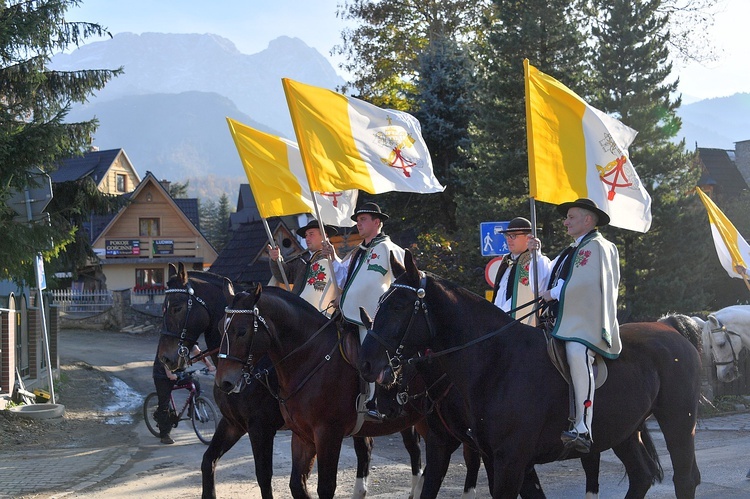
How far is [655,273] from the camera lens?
2155 cm

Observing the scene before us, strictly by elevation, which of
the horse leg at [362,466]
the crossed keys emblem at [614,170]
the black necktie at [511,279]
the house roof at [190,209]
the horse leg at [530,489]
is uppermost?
the house roof at [190,209]

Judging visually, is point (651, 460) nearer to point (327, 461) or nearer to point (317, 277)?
point (327, 461)

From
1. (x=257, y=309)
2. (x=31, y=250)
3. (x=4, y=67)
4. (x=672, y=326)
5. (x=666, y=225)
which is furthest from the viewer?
(x=666, y=225)

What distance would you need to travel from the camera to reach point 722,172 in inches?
1951

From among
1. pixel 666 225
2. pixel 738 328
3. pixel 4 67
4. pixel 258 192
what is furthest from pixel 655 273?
pixel 4 67

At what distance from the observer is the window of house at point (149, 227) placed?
180ft

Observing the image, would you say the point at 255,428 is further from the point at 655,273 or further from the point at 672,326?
the point at 655,273

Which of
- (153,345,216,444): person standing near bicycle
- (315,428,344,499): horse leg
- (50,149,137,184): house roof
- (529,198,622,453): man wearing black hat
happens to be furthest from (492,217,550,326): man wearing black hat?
(50,149,137,184): house roof

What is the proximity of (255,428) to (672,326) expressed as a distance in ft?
12.8

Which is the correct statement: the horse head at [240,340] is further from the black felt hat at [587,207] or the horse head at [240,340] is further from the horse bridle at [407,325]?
the black felt hat at [587,207]

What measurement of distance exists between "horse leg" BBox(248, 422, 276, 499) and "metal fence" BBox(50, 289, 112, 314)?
111 feet

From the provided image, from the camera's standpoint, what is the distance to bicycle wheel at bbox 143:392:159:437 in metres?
13.2

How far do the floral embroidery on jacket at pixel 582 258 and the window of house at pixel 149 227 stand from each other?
169 feet

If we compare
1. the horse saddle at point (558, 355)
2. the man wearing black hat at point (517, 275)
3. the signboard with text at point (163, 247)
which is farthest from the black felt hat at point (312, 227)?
the signboard with text at point (163, 247)
